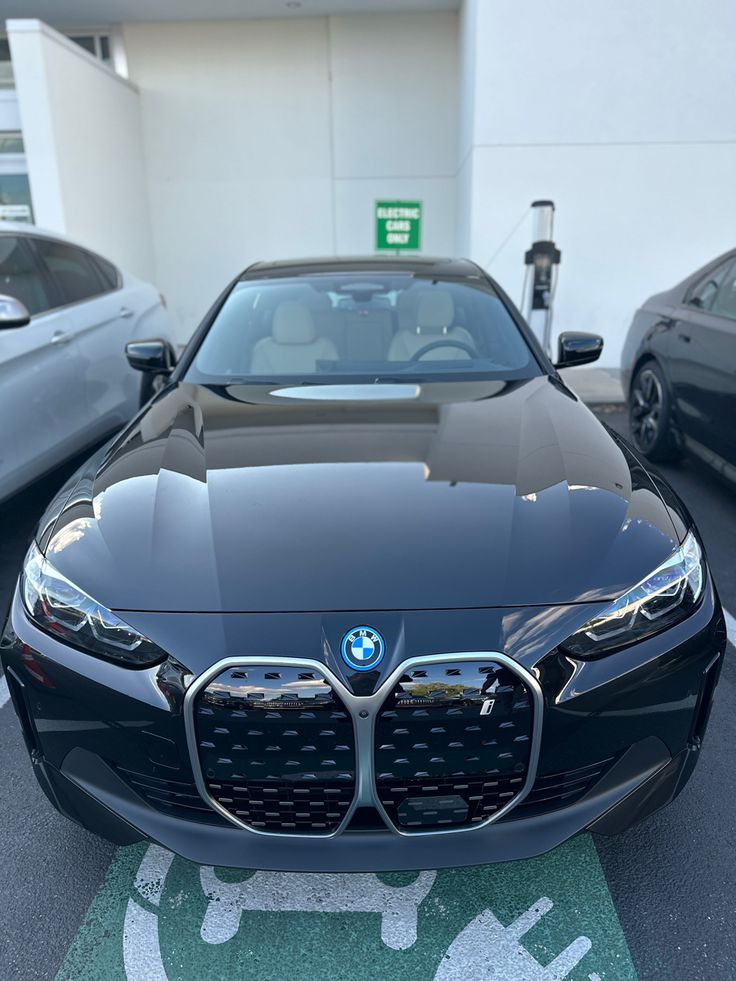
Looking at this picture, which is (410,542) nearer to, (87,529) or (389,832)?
(389,832)

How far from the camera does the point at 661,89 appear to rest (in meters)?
7.91

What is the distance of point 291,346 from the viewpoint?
10.1 feet

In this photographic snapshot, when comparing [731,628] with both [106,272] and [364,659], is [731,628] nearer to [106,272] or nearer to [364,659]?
[364,659]

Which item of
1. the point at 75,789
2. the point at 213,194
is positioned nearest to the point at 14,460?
the point at 75,789

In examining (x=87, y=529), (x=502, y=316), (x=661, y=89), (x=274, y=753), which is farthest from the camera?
(x=661, y=89)

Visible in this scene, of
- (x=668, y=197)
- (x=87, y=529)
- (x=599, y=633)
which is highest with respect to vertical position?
(x=668, y=197)

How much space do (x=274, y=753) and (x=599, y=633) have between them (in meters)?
0.72

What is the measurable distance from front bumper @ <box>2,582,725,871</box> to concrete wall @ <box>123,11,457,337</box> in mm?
10047

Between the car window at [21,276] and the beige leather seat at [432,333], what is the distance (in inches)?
85.1

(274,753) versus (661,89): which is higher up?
(661,89)

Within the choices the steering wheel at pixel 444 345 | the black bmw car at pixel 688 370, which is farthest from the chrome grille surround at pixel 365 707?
the black bmw car at pixel 688 370

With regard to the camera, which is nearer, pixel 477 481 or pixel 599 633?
pixel 599 633

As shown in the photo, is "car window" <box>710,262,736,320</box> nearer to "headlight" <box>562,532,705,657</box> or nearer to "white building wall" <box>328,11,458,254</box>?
"headlight" <box>562,532,705,657</box>

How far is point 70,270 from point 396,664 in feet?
13.1
